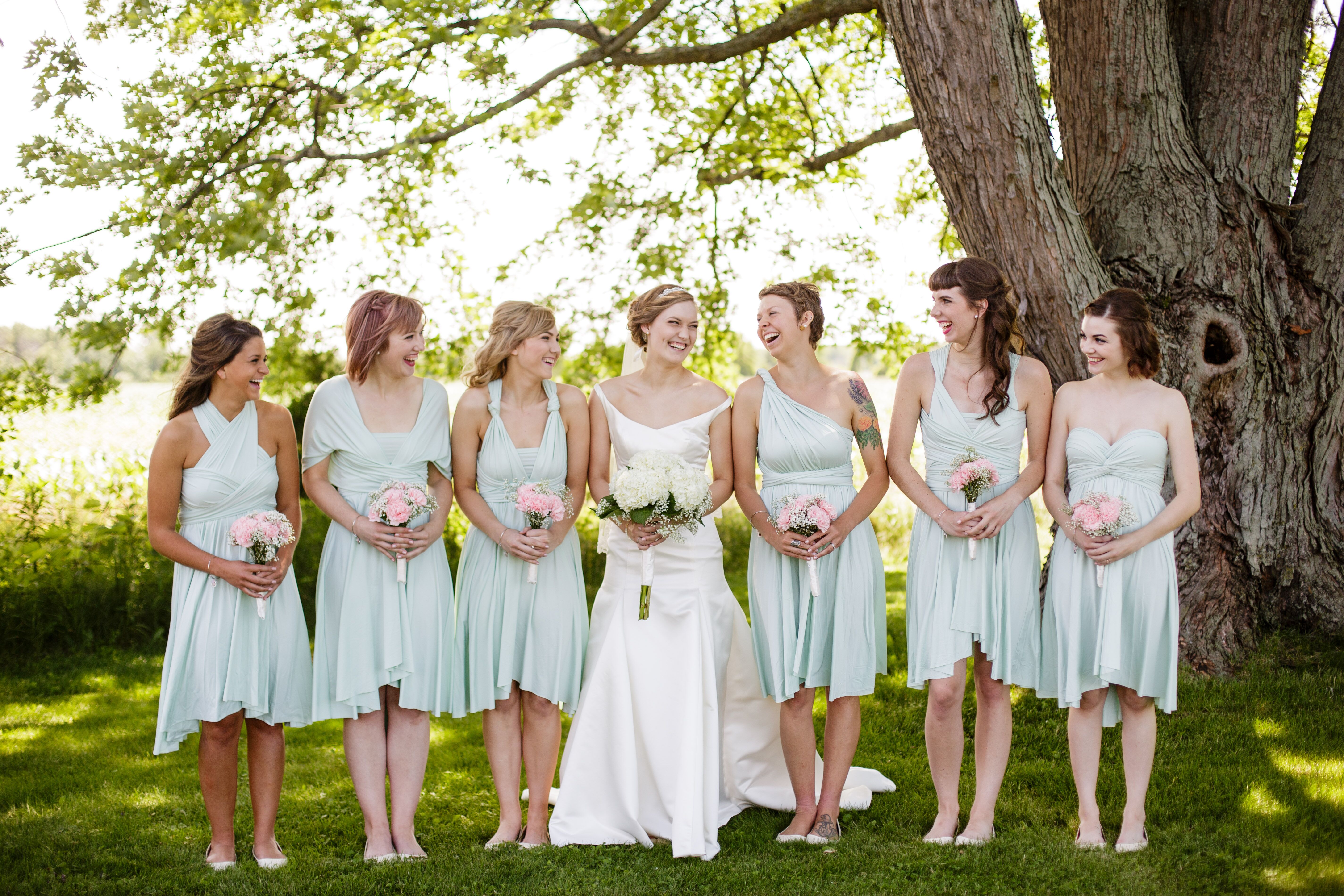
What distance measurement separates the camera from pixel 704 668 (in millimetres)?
5066

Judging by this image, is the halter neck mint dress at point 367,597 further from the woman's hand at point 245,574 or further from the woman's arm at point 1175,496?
the woman's arm at point 1175,496

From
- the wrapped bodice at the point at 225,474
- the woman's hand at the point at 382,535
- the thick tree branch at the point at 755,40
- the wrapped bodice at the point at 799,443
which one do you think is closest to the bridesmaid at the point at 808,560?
the wrapped bodice at the point at 799,443

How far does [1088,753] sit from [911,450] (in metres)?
1.59

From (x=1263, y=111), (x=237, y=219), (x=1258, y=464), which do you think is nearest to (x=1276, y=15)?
(x=1263, y=111)

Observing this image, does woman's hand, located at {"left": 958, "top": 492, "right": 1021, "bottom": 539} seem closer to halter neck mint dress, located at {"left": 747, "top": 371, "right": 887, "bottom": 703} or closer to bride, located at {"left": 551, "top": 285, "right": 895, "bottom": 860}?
halter neck mint dress, located at {"left": 747, "top": 371, "right": 887, "bottom": 703}

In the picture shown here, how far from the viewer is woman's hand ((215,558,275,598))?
179 inches

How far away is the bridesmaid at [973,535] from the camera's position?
15.9 feet

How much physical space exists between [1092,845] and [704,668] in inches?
74.9

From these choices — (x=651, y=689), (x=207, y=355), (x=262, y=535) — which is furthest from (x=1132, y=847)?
(x=207, y=355)

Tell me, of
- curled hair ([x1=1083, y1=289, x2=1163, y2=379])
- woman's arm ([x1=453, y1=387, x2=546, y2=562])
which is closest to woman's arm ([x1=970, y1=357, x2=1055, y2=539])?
curled hair ([x1=1083, y1=289, x2=1163, y2=379])

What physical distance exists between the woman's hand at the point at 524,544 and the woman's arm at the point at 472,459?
0.6 inches

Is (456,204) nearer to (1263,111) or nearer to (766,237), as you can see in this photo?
(766,237)

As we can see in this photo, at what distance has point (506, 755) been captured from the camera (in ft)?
16.6

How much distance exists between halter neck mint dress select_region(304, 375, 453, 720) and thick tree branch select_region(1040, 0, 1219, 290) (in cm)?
485
